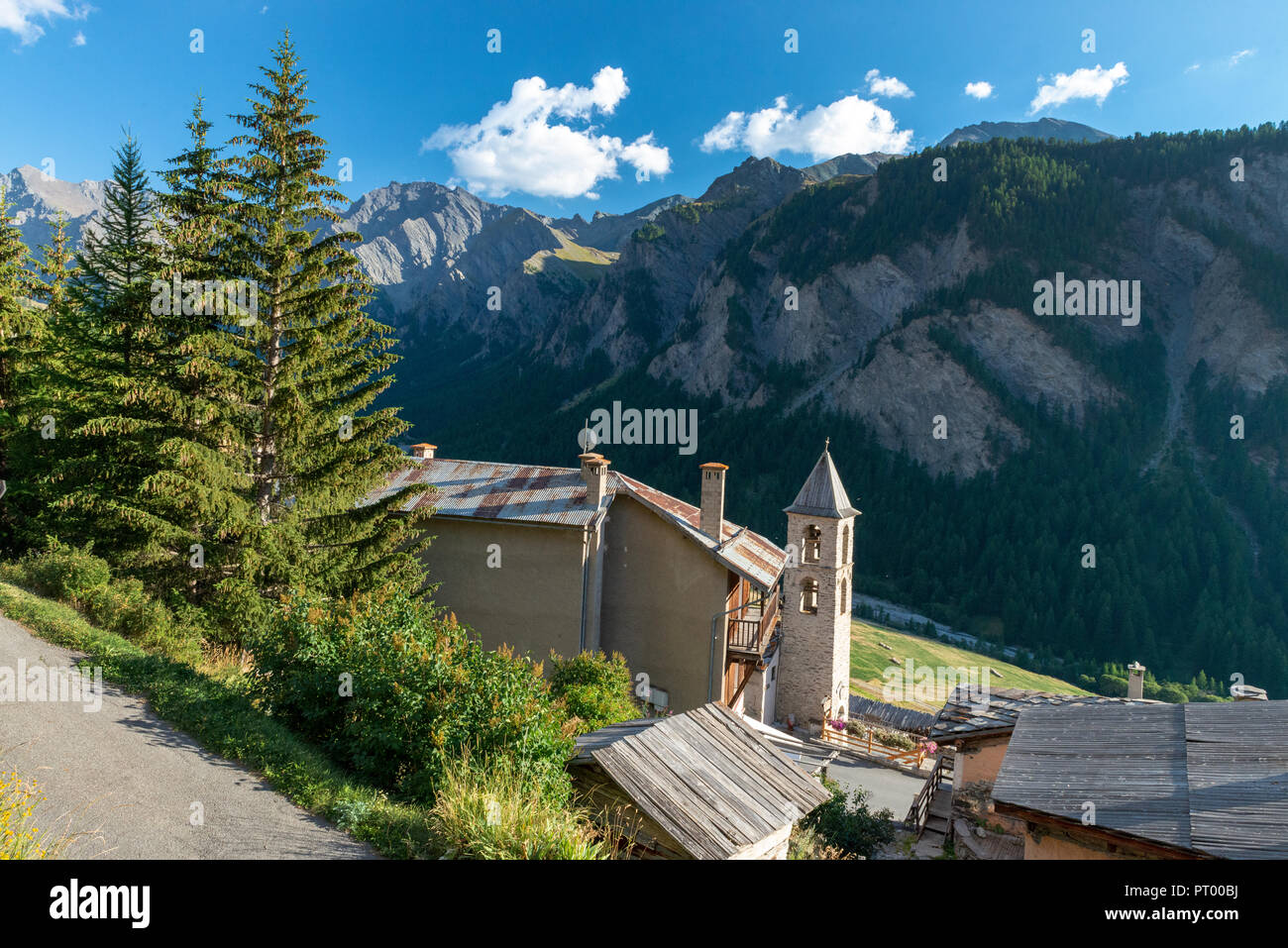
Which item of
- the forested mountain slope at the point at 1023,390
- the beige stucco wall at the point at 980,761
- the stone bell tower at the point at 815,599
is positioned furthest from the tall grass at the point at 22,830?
the forested mountain slope at the point at 1023,390

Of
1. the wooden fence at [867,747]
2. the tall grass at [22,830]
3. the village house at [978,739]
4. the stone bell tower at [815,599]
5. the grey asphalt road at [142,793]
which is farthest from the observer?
the stone bell tower at [815,599]

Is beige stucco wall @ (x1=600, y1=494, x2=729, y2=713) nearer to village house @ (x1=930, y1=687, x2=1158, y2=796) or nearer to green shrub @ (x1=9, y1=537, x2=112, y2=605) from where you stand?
village house @ (x1=930, y1=687, x2=1158, y2=796)

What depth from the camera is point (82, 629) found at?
11344 millimetres

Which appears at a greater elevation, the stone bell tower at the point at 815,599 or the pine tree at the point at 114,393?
the pine tree at the point at 114,393

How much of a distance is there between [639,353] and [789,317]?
44.3 metres

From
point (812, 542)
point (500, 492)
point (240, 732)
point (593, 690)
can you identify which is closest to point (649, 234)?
point (812, 542)

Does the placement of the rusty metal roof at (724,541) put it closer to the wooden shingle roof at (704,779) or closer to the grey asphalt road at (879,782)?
the grey asphalt road at (879,782)

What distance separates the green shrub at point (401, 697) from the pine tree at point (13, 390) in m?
16.0

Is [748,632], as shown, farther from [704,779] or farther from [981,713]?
[704,779]

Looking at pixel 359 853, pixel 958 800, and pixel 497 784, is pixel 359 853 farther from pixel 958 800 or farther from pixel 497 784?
pixel 958 800

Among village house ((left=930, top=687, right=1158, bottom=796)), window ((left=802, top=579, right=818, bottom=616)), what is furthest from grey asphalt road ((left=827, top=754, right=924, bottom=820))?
window ((left=802, top=579, right=818, bottom=616))

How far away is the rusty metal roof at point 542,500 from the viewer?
67.6ft

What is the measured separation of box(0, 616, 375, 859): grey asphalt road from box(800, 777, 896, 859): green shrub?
31.6ft
